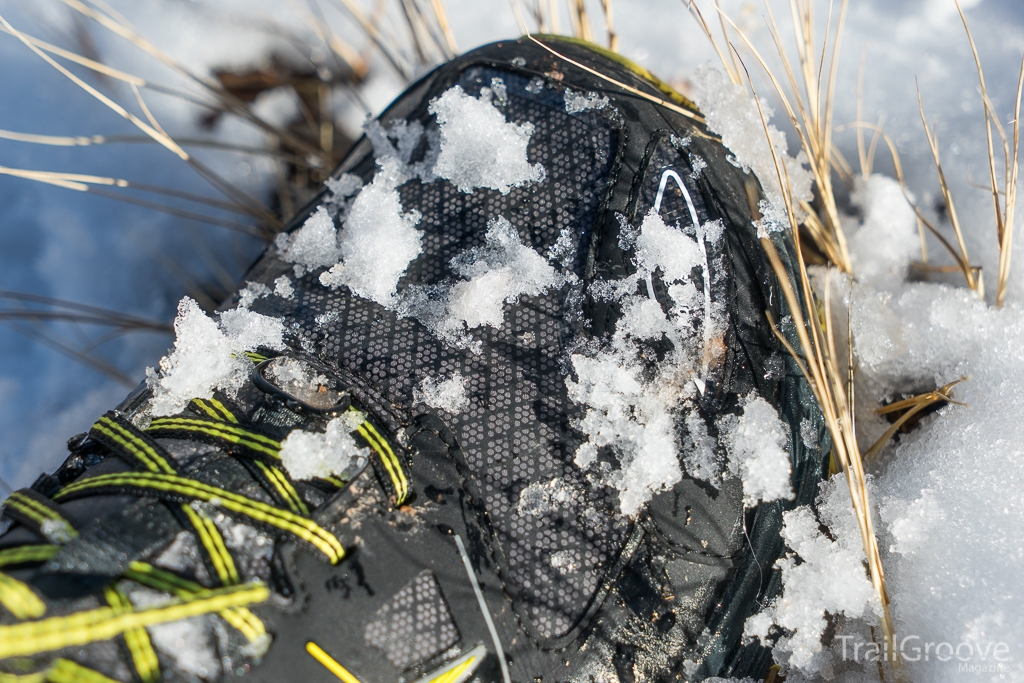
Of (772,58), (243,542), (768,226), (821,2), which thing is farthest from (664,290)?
(821,2)

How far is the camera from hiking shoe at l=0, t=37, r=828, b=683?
0.70 meters

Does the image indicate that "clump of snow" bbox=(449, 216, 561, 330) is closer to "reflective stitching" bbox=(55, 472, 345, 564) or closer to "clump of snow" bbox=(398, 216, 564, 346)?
"clump of snow" bbox=(398, 216, 564, 346)

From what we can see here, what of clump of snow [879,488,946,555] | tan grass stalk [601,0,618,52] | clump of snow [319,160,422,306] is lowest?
clump of snow [879,488,946,555]

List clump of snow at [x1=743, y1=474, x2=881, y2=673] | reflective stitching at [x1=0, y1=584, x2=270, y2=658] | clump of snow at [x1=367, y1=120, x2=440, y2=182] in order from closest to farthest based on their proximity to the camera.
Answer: reflective stitching at [x1=0, y1=584, x2=270, y2=658] < clump of snow at [x1=743, y1=474, x2=881, y2=673] < clump of snow at [x1=367, y1=120, x2=440, y2=182]

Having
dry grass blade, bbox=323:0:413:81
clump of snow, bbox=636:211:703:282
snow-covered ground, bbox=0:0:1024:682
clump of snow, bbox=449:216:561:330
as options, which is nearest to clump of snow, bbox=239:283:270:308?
snow-covered ground, bbox=0:0:1024:682

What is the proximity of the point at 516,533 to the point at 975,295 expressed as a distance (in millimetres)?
833

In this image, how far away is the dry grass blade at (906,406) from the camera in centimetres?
88

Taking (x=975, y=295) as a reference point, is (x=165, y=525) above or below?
above

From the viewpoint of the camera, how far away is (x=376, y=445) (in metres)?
0.82

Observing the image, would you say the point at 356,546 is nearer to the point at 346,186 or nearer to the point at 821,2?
the point at 346,186

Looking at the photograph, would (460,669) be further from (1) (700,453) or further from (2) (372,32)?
(2) (372,32)

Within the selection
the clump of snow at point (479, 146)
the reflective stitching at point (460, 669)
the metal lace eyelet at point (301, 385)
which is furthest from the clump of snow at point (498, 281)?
the reflective stitching at point (460, 669)

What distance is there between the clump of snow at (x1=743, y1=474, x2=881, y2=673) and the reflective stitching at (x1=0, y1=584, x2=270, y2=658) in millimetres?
659

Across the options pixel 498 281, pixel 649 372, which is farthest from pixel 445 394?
pixel 649 372
